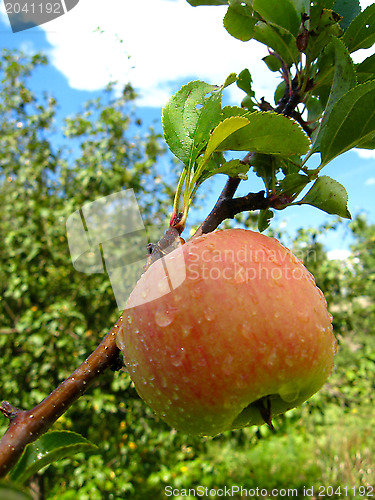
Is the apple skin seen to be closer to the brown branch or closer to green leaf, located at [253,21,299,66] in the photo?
the brown branch

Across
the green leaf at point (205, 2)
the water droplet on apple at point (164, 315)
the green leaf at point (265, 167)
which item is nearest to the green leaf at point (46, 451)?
the water droplet on apple at point (164, 315)

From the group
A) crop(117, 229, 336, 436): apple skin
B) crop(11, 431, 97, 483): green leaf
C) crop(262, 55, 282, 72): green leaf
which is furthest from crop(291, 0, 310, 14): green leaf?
crop(11, 431, 97, 483): green leaf

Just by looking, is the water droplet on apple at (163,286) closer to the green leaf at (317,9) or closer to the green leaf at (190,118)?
the green leaf at (190,118)

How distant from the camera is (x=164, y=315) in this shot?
0.39 meters

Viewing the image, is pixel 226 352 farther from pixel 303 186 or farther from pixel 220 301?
pixel 303 186

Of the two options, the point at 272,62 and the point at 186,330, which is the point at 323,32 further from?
the point at 186,330

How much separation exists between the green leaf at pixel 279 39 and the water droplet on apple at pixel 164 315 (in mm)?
400

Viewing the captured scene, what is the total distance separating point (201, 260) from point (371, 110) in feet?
0.86

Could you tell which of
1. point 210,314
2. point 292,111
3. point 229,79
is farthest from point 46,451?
point 292,111

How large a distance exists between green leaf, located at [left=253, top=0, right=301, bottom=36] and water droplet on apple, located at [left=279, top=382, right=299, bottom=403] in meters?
0.45

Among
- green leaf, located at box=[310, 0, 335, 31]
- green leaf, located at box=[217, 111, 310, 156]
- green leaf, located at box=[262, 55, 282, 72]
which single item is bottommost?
green leaf, located at box=[217, 111, 310, 156]

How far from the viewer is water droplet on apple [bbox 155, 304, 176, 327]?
382mm

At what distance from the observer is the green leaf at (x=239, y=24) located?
58 cm

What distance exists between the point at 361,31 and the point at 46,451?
64 centimetres
